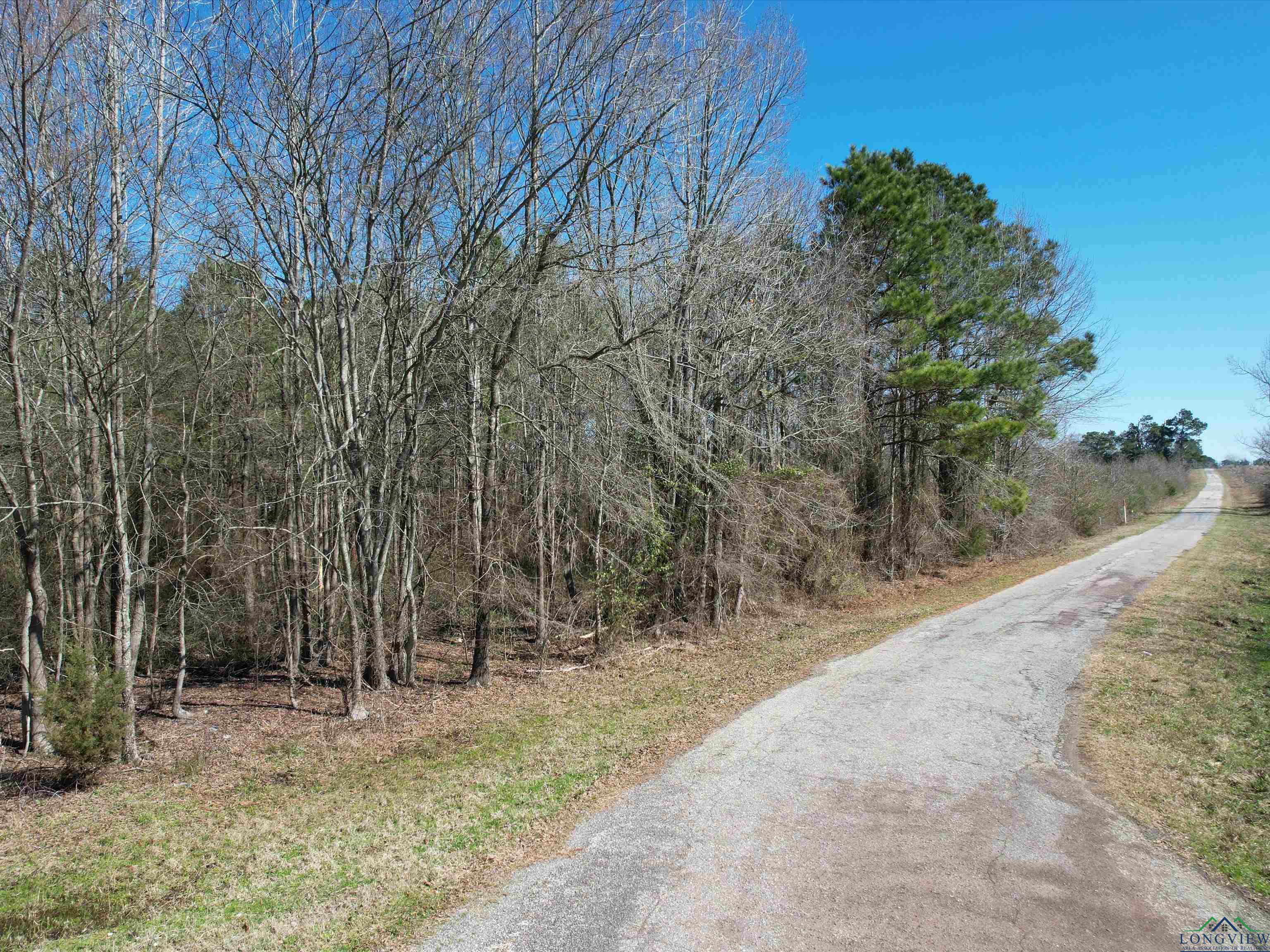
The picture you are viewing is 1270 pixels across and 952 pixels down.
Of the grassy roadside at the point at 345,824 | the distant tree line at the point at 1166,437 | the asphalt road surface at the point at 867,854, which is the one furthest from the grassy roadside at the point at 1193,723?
the distant tree line at the point at 1166,437

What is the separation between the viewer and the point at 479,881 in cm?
448

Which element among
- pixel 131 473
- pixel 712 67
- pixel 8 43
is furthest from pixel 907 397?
pixel 8 43

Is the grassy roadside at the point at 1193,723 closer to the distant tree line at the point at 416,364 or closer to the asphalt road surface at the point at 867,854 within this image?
the asphalt road surface at the point at 867,854

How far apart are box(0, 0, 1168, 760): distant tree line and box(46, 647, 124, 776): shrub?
0.07 meters

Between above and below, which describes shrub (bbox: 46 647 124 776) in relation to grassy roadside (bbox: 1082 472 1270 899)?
above

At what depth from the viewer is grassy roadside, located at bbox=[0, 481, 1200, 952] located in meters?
4.14

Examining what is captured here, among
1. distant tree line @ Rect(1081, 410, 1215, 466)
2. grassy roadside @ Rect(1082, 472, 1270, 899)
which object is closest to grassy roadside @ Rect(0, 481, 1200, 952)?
grassy roadside @ Rect(1082, 472, 1270, 899)

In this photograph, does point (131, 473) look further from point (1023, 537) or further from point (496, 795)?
point (1023, 537)

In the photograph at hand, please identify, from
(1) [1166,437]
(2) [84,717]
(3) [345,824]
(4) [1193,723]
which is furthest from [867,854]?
(1) [1166,437]

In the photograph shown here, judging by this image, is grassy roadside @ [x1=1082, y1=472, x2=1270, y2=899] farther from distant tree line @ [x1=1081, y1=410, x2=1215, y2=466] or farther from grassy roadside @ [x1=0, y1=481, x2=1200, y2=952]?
distant tree line @ [x1=1081, y1=410, x2=1215, y2=466]

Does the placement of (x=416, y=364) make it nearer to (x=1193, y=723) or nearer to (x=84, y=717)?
(x=84, y=717)

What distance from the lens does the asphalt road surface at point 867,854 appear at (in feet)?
12.6

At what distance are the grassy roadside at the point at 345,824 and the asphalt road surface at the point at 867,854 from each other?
41cm

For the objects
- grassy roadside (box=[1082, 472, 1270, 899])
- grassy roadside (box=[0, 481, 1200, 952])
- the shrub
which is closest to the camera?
grassy roadside (box=[0, 481, 1200, 952])
